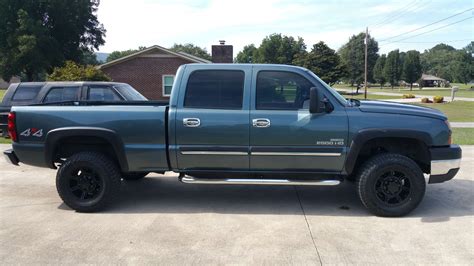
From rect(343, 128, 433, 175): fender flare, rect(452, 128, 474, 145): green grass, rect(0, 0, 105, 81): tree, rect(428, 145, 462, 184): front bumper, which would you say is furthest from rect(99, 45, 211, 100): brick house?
rect(428, 145, 462, 184): front bumper

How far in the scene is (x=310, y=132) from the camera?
5.11 meters

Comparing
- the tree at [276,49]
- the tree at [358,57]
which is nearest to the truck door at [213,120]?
the tree at [276,49]

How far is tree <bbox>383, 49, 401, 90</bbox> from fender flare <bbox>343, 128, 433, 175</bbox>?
93.6 m

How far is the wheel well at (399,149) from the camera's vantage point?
5.29 metres

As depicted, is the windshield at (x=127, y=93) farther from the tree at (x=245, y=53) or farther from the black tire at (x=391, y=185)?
the tree at (x=245, y=53)

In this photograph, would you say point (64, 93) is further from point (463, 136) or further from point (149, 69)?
point (149, 69)

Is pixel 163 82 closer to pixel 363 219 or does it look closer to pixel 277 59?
pixel 363 219

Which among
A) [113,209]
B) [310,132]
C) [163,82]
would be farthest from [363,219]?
[163,82]

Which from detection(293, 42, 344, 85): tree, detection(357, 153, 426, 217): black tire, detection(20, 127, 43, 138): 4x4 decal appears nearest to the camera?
detection(357, 153, 426, 217): black tire

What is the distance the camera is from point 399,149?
543cm

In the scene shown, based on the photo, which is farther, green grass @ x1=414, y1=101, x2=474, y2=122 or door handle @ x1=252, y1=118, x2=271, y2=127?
green grass @ x1=414, y1=101, x2=474, y2=122

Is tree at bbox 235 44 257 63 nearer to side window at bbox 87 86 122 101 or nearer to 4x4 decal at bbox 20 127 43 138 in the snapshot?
side window at bbox 87 86 122 101

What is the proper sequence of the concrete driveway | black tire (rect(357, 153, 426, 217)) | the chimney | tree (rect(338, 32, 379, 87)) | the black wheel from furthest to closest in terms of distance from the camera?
tree (rect(338, 32, 379, 87))
the chimney
the black wheel
black tire (rect(357, 153, 426, 217))
the concrete driveway

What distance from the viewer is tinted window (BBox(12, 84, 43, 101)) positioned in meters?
10.8
